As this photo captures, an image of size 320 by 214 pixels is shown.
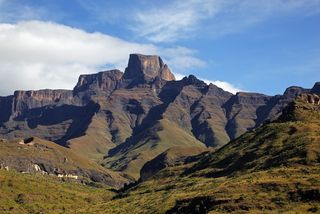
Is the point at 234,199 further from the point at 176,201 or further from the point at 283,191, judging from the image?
the point at 176,201

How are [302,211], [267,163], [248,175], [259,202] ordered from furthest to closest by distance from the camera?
[267,163]
[248,175]
[259,202]
[302,211]

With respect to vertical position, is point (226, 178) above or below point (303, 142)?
below

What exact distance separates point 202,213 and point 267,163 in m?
58.0

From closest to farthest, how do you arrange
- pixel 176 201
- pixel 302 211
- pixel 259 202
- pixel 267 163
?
pixel 302 211 → pixel 259 202 → pixel 176 201 → pixel 267 163

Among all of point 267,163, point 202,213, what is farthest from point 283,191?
point 267,163

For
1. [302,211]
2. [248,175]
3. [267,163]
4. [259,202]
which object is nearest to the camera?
[302,211]

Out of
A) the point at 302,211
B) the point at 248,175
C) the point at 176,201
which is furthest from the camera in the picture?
the point at 248,175

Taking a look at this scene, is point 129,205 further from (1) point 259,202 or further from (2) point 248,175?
(1) point 259,202

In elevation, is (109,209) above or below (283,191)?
below

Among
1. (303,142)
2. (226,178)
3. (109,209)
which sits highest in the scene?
(303,142)

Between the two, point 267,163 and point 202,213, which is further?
point 267,163

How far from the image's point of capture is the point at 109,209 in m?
198

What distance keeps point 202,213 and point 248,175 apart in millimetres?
42540

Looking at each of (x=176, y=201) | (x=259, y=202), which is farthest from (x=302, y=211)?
(x=176, y=201)
